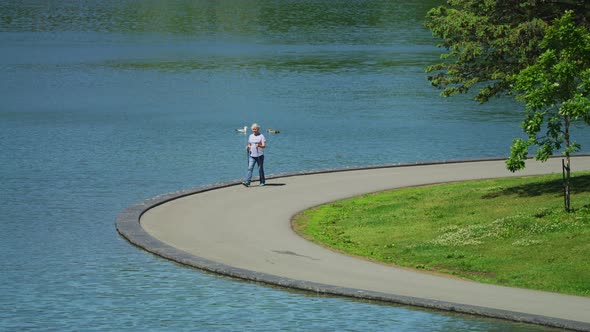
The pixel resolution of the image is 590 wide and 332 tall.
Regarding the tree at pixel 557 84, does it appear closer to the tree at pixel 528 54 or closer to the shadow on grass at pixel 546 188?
the tree at pixel 528 54

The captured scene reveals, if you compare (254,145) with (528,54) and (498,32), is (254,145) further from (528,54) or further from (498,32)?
(528,54)

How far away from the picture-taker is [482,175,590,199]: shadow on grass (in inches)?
1369

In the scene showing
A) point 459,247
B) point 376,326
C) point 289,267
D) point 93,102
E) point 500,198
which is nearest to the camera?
point 376,326

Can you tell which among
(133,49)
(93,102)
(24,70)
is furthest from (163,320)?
(133,49)

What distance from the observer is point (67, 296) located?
2642cm

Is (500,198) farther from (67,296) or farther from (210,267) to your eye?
(67,296)

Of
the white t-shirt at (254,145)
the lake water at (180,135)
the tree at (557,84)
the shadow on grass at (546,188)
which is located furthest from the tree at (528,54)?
the lake water at (180,135)

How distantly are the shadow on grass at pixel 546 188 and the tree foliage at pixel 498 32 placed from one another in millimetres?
3069

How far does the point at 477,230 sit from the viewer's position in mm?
31047

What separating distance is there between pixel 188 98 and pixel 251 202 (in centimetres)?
4018

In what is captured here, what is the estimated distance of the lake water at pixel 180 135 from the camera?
82.6ft

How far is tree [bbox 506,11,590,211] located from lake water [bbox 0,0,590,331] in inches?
358

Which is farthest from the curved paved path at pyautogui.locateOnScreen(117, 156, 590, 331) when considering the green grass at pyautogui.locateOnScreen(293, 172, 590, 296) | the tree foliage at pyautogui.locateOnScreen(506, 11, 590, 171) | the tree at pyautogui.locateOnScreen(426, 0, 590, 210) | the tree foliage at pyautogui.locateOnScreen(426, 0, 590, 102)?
the tree foliage at pyautogui.locateOnScreen(506, 11, 590, 171)

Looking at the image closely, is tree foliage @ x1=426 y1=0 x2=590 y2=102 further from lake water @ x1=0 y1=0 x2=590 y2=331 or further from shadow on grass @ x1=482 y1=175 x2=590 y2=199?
lake water @ x1=0 y1=0 x2=590 y2=331
